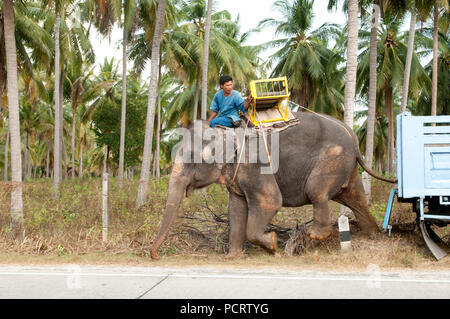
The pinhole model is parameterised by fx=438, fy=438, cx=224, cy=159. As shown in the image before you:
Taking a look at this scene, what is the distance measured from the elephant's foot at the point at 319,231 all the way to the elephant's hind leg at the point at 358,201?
801mm

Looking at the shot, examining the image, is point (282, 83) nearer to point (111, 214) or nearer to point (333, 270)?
point (333, 270)

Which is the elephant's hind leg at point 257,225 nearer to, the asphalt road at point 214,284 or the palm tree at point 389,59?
the asphalt road at point 214,284

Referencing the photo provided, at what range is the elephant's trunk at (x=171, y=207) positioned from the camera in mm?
6117

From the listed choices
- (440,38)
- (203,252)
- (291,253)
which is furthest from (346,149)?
(440,38)

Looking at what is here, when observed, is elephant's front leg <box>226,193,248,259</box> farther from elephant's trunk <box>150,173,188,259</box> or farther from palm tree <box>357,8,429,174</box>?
palm tree <box>357,8,429,174</box>

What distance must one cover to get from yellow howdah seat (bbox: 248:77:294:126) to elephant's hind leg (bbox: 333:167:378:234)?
1.52m

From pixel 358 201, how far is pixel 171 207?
3.09 m

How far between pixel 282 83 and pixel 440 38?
63.9 feet

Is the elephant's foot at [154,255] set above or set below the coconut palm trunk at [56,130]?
below

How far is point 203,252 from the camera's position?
23.2ft

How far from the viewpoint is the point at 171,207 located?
6156 mm

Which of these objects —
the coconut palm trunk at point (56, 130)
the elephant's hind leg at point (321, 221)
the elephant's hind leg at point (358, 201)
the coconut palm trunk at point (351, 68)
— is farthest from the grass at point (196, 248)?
the coconut palm trunk at point (56, 130)

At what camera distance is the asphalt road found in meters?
4.58
